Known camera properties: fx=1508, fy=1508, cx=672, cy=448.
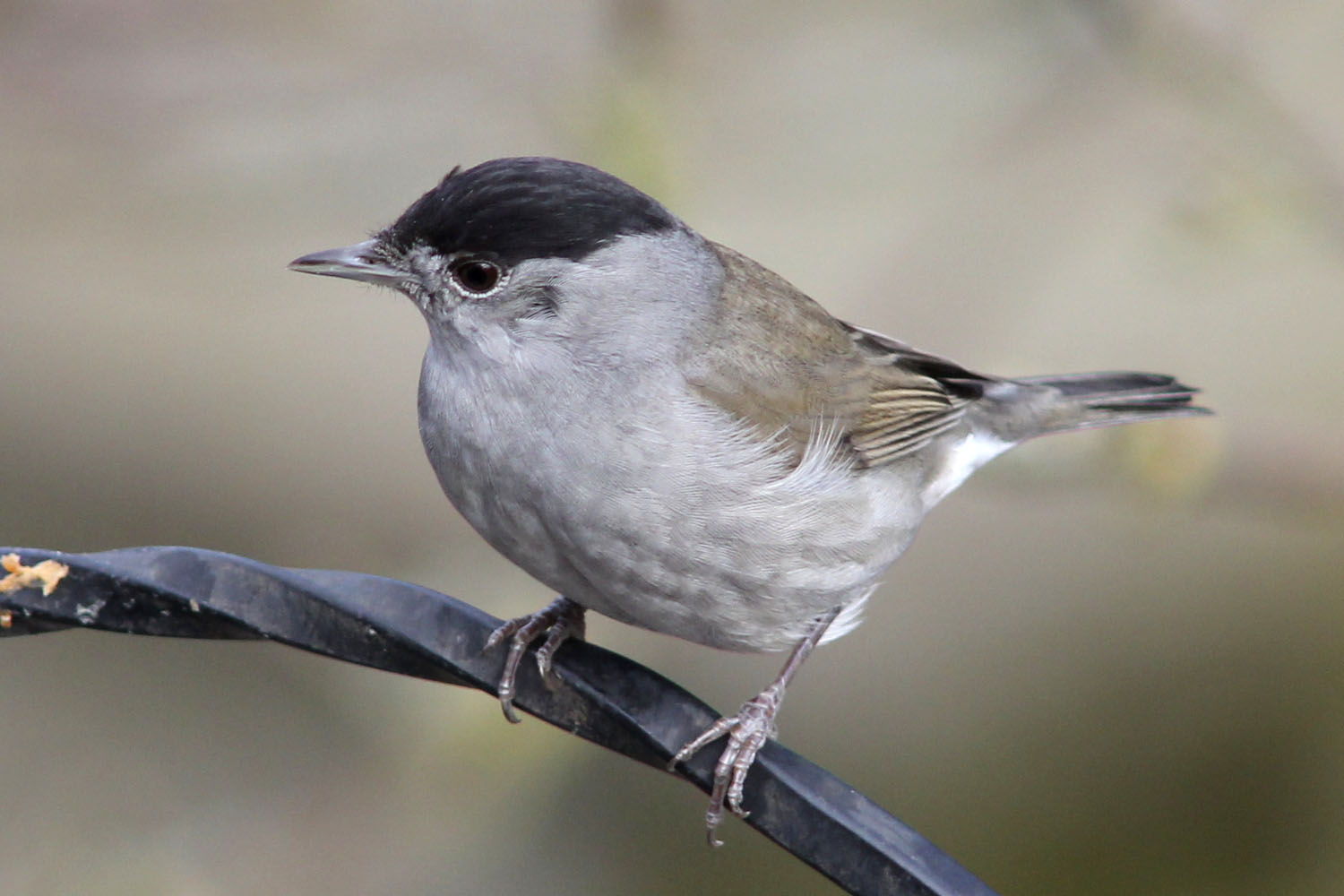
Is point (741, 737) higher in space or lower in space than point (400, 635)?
lower

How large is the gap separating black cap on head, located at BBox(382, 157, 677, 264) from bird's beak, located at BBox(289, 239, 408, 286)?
6cm

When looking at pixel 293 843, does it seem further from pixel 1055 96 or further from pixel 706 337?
pixel 1055 96

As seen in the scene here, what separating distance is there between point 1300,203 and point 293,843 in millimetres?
3824

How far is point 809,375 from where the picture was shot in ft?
13.6

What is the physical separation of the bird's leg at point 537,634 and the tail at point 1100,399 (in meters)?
1.74

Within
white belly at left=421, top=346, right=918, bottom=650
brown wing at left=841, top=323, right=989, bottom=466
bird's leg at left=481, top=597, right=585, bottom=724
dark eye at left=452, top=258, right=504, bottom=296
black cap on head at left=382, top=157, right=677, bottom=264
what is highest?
black cap on head at left=382, top=157, right=677, bottom=264

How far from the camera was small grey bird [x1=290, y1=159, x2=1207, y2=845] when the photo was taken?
3480mm

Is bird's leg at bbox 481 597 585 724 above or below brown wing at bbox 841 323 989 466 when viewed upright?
below

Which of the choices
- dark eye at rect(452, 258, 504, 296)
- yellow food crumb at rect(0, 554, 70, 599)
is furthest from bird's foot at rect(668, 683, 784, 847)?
yellow food crumb at rect(0, 554, 70, 599)

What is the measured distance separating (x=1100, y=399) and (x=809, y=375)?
1.27m

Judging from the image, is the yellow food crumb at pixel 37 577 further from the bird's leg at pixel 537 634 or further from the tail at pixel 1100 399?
the tail at pixel 1100 399

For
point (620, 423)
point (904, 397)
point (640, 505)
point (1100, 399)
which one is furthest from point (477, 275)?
point (1100, 399)

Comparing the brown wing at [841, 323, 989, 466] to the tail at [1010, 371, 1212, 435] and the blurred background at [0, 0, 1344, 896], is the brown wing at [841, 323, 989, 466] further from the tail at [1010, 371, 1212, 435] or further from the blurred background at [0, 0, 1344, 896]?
the blurred background at [0, 0, 1344, 896]

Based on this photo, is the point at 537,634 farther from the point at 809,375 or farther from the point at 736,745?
the point at 809,375
